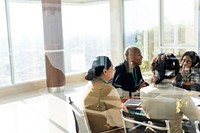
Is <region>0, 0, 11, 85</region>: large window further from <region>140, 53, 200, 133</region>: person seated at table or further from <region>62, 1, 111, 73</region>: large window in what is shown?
<region>140, 53, 200, 133</region>: person seated at table

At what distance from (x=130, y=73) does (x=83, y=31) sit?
11.8 ft

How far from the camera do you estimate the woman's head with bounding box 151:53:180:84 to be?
194 centimetres

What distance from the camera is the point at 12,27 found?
5648 millimetres

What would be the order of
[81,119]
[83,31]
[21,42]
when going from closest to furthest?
[81,119] < [21,42] < [83,31]

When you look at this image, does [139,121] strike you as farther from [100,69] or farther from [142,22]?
[142,22]

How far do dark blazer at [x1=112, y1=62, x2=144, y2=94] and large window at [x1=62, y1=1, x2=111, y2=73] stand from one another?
279cm

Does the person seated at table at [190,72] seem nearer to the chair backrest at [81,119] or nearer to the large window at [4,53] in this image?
the chair backrest at [81,119]

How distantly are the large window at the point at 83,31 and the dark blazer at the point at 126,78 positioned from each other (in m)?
2.79

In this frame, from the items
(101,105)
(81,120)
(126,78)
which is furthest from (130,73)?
(81,120)

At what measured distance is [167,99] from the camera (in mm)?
1796

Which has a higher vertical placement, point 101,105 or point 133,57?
point 133,57

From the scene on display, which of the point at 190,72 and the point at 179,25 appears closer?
the point at 190,72

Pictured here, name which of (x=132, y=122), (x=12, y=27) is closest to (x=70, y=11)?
(x=12, y=27)

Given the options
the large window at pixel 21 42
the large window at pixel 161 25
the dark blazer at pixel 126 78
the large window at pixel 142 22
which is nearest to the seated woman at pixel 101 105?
the dark blazer at pixel 126 78
